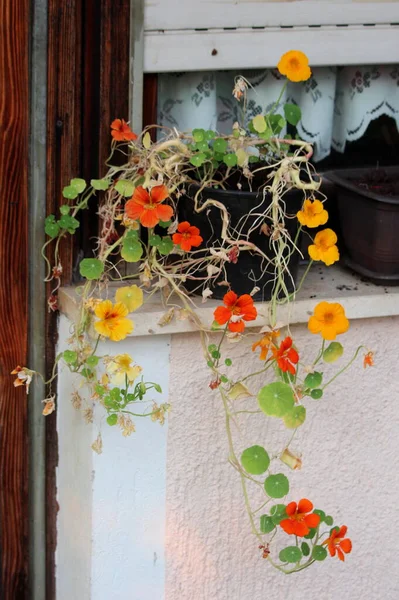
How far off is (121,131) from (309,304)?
A: 50cm

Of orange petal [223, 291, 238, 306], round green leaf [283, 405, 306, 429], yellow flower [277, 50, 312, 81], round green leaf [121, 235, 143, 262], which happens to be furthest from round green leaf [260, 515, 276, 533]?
yellow flower [277, 50, 312, 81]

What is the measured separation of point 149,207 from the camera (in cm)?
166

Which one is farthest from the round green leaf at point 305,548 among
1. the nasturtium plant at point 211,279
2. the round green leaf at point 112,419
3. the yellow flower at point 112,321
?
the yellow flower at point 112,321

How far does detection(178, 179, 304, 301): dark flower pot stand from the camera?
1.74 meters

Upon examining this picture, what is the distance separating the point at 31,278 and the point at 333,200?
71 centimetres

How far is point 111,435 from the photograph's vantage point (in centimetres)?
184

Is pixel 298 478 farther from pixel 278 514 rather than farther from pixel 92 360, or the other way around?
pixel 92 360

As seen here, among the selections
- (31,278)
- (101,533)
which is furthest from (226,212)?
(101,533)

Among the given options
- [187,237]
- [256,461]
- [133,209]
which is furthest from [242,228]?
[256,461]

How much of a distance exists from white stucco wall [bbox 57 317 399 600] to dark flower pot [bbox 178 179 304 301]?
0.14m

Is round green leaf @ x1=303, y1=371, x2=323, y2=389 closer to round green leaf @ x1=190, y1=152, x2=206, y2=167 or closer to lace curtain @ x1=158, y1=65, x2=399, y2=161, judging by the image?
round green leaf @ x1=190, y1=152, x2=206, y2=167

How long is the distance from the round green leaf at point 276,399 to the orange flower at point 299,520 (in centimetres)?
20

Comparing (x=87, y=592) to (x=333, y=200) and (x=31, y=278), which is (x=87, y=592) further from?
(x=333, y=200)

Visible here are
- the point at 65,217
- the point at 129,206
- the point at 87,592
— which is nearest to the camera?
the point at 129,206
